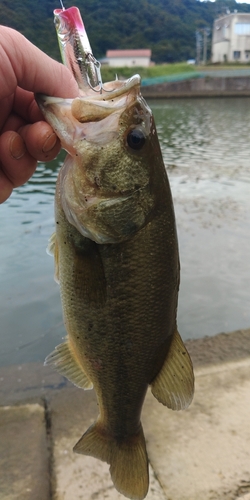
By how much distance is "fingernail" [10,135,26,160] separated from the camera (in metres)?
1.97

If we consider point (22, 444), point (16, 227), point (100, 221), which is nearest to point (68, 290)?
point (100, 221)

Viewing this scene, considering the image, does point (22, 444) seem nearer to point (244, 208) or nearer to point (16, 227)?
point (16, 227)

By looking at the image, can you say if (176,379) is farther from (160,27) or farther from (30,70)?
(160,27)

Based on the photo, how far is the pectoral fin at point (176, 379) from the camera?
5.89ft

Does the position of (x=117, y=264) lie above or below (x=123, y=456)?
above

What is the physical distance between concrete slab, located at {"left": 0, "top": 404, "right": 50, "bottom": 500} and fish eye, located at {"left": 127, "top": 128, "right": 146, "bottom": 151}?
2159 millimetres

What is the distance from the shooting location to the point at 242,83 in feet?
167

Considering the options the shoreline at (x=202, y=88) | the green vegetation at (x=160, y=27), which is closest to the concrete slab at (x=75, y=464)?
the shoreline at (x=202, y=88)

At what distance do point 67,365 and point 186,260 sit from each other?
5.41 meters

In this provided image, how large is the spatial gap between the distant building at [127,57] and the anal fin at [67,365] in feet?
265

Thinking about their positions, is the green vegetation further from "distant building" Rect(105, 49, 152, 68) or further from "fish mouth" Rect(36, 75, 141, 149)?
"fish mouth" Rect(36, 75, 141, 149)

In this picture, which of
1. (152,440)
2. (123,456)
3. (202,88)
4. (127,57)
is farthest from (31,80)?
(127,57)

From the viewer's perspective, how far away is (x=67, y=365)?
6.38ft

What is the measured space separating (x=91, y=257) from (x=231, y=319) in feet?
14.6
